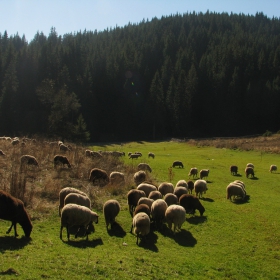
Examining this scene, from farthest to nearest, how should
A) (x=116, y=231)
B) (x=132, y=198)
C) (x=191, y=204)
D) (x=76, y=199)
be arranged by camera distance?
(x=191, y=204)
(x=132, y=198)
(x=76, y=199)
(x=116, y=231)

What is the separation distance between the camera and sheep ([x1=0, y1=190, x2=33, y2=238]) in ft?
34.8

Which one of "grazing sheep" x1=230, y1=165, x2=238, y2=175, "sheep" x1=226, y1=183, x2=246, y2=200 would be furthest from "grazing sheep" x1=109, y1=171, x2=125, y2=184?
"grazing sheep" x1=230, y1=165, x2=238, y2=175

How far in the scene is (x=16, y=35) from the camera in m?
185

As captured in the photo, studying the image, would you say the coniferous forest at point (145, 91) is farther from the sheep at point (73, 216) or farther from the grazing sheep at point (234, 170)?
the sheep at point (73, 216)

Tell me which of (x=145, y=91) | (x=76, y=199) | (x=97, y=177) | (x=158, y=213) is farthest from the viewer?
(x=145, y=91)

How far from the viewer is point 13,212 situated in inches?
424

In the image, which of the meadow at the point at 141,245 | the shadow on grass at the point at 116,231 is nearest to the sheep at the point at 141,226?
the meadow at the point at 141,245

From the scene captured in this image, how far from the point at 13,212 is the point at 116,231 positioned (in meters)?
4.33

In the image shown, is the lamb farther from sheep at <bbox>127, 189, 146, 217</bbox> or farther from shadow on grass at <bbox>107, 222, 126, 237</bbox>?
shadow on grass at <bbox>107, 222, 126, 237</bbox>

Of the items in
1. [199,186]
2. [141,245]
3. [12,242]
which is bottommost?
[141,245]

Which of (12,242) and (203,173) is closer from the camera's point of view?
(12,242)

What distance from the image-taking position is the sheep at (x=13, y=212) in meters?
10.6

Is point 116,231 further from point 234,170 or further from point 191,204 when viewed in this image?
point 234,170

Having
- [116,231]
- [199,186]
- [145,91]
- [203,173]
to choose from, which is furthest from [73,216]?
[145,91]
